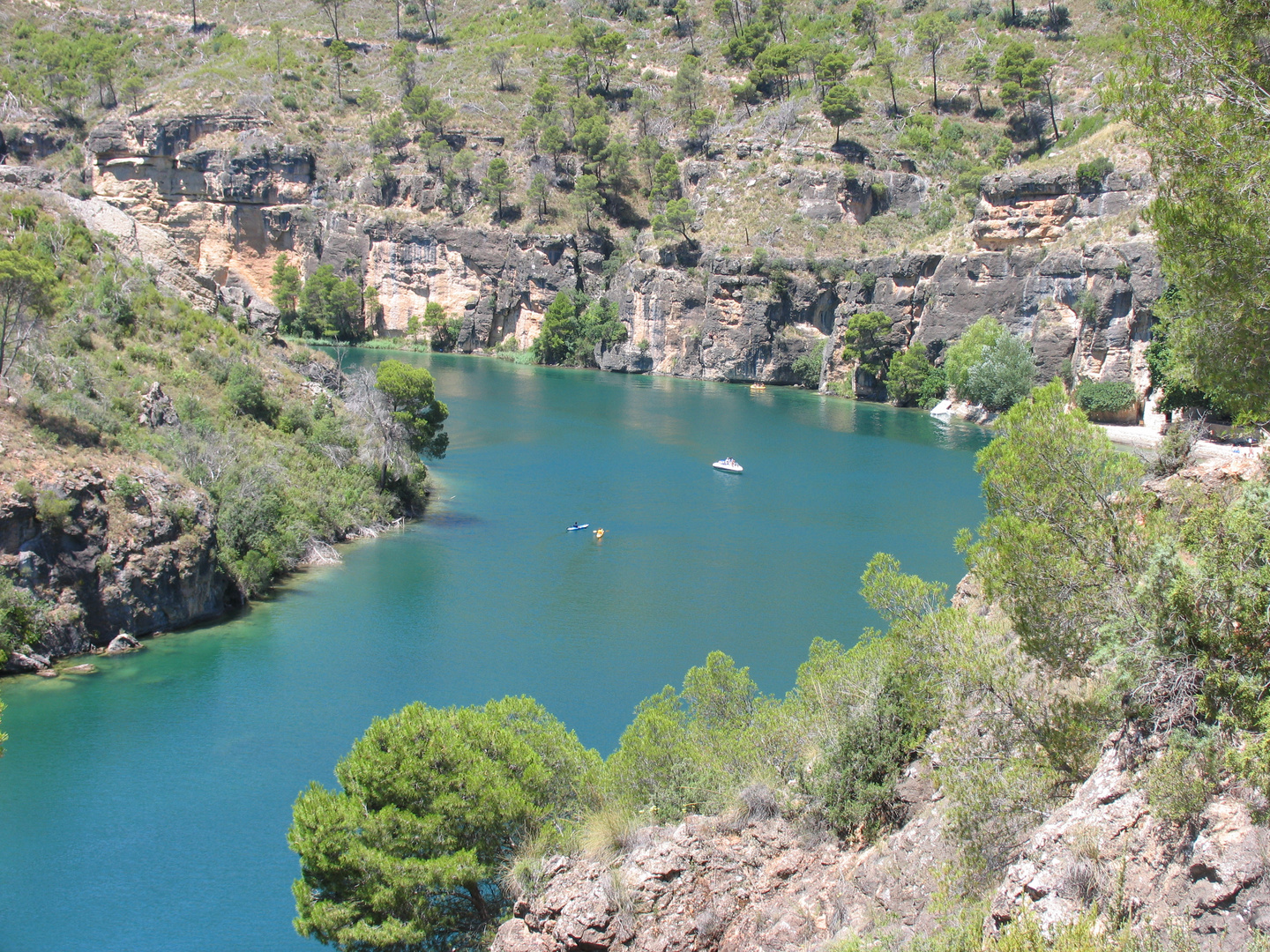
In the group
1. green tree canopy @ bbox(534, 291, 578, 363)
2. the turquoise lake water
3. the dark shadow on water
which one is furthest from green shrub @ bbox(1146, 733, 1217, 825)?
green tree canopy @ bbox(534, 291, 578, 363)

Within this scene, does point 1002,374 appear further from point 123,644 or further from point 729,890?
point 729,890

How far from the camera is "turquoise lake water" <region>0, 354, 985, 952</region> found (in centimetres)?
1780

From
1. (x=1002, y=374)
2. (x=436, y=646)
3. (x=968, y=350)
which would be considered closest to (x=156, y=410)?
(x=436, y=646)

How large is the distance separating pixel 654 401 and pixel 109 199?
62601 mm

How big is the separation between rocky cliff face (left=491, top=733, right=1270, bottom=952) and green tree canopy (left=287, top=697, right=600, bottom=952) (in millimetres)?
1220

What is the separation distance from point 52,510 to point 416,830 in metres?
17.9

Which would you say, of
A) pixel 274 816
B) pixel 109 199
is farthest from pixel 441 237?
pixel 274 816

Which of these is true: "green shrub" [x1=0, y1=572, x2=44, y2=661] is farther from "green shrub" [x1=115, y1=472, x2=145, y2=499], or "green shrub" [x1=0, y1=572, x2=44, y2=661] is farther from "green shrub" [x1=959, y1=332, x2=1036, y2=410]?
"green shrub" [x1=959, y1=332, x2=1036, y2=410]

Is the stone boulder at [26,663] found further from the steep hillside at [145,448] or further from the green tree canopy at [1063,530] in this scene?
the green tree canopy at [1063,530]

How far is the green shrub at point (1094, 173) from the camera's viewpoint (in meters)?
70.8

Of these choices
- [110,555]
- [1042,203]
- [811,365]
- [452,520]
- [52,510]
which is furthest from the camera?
[811,365]

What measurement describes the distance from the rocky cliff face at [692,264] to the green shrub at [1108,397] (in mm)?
1530

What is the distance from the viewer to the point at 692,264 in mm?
94812

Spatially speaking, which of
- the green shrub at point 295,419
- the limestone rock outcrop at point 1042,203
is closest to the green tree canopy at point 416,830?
the green shrub at point 295,419
